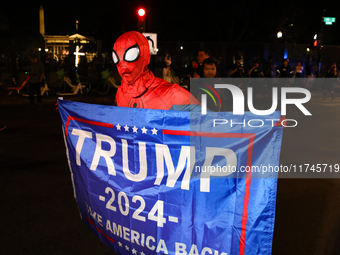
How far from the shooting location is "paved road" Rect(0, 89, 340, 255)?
3525 millimetres

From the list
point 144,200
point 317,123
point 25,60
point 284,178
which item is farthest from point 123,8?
point 144,200

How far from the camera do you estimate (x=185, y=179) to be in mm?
2260

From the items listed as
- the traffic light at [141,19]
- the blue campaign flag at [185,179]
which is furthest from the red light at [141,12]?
the blue campaign flag at [185,179]

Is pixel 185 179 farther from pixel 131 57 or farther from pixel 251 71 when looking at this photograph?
pixel 251 71

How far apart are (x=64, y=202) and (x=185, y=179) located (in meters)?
2.83

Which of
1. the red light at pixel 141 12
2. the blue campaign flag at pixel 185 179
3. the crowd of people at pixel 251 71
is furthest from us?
the crowd of people at pixel 251 71

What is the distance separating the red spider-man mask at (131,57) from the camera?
2.92 metres

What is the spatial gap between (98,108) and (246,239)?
55.5 inches

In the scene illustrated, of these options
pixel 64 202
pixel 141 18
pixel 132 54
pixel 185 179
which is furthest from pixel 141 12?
pixel 185 179

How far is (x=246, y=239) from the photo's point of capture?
7.09 ft

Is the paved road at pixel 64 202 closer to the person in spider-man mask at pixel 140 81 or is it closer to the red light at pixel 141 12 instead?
the person in spider-man mask at pixel 140 81

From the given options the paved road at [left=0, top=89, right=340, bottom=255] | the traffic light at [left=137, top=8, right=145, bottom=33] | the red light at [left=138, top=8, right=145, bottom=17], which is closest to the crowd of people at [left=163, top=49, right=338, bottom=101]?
the traffic light at [left=137, top=8, right=145, bottom=33]

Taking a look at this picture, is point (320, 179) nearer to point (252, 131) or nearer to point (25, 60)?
point (252, 131)

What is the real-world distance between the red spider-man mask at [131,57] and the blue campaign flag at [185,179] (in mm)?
498
